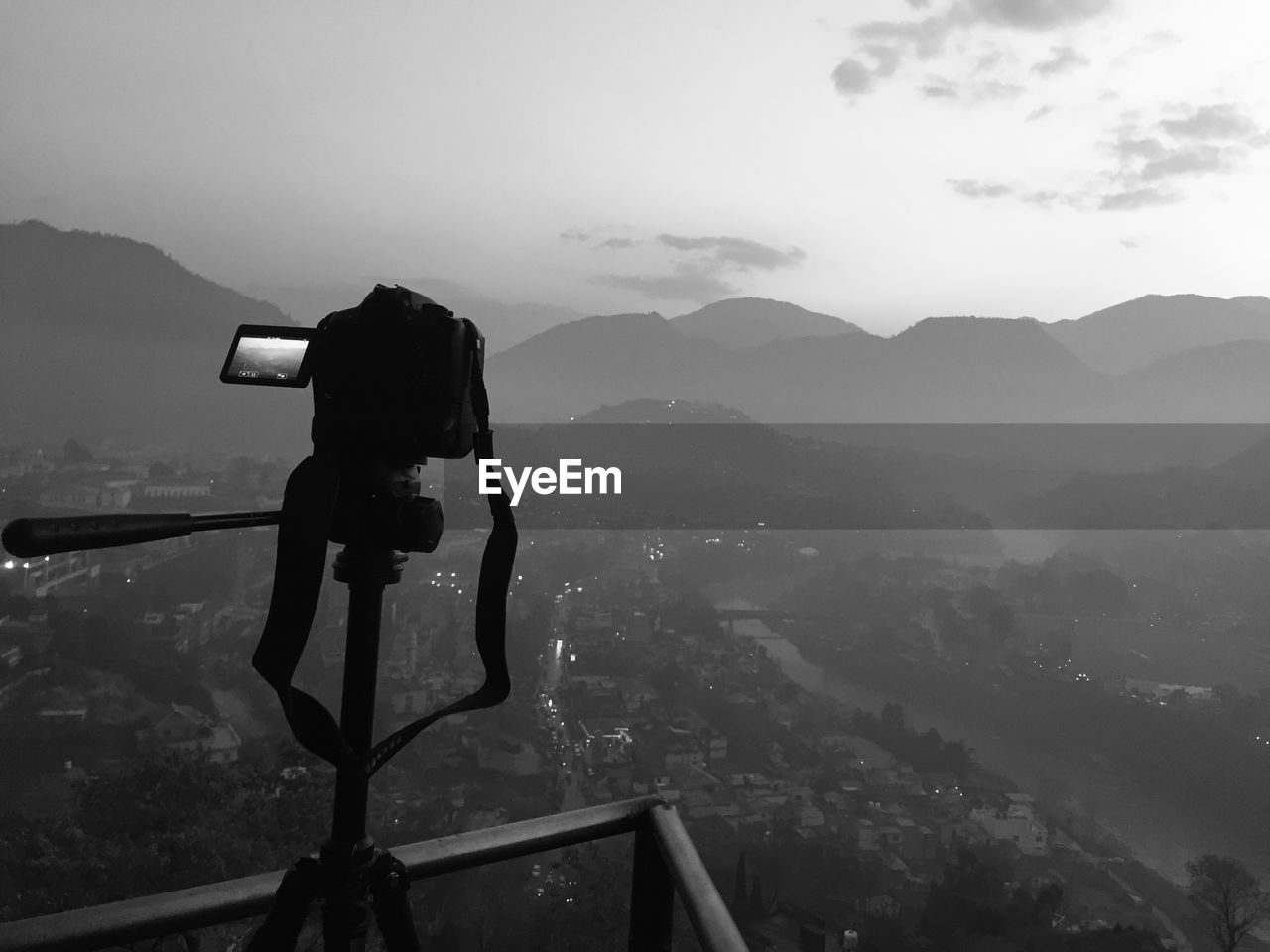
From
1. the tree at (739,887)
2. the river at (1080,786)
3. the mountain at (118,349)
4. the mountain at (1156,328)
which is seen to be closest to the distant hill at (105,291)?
the mountain at (118,349)

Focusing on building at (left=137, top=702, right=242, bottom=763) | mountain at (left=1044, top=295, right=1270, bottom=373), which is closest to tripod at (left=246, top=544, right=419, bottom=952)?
building at (left=137, top=702, right=242, bottom=763)

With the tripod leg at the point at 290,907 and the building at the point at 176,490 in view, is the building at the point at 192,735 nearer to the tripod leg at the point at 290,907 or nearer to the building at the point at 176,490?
the building at the point at 176,490

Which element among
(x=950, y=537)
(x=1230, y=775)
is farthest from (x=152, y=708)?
(x=950, y=537)

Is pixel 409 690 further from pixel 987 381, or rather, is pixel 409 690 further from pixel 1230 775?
pixel 987 381

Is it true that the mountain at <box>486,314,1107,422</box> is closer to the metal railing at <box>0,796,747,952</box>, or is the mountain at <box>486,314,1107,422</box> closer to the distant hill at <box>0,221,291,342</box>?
A: the distant hill at <box>0,221,291,342</box>

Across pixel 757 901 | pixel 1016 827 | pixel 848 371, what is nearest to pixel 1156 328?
pixel 848 371

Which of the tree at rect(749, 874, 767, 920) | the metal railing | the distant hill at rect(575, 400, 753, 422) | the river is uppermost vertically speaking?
the distant hill at rect(575, 400, 753, 422)
